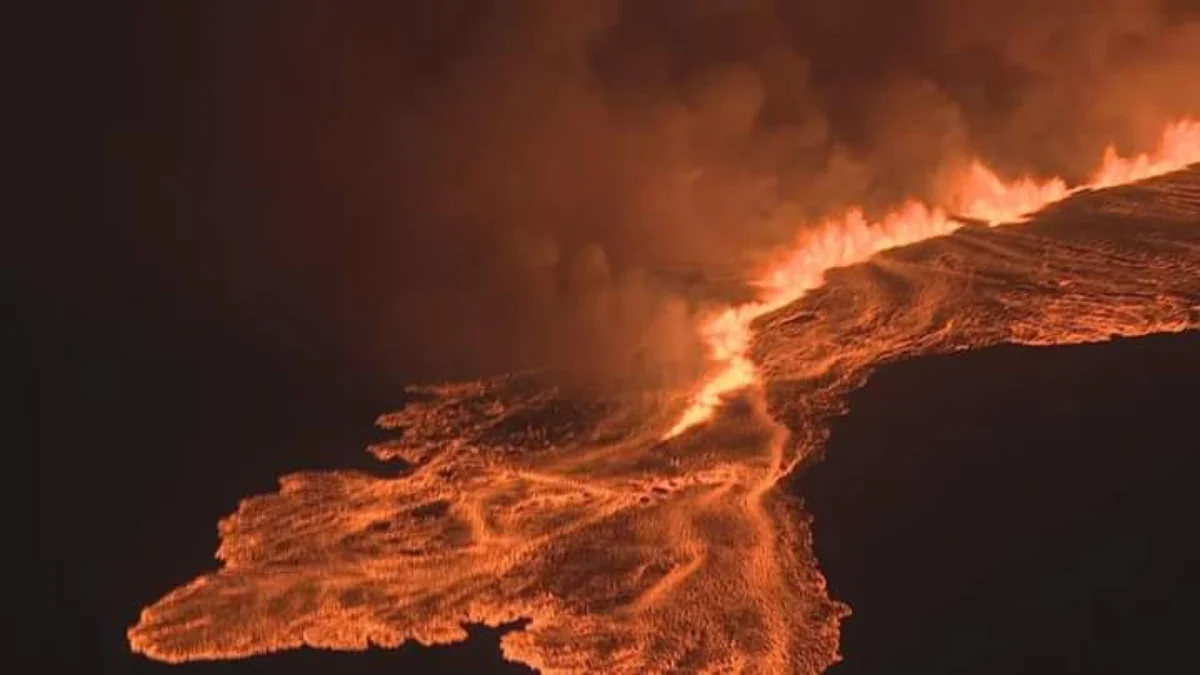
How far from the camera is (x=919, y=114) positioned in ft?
26.1

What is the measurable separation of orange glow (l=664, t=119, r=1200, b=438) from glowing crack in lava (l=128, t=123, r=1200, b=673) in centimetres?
2

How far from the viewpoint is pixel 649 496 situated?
4770 mm

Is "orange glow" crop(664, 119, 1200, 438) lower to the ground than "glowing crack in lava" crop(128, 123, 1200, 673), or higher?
higher

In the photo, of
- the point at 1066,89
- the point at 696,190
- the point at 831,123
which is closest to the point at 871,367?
the point at 696,190

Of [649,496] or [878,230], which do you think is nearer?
[649,496]

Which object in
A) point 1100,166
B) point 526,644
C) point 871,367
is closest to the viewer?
point 526,644

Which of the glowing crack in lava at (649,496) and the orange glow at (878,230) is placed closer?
the glowing crack in lava at (649,496)

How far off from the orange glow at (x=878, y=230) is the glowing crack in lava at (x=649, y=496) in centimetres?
2

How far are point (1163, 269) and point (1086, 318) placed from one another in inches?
34.7

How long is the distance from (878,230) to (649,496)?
312cm

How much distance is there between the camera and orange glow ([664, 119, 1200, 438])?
18.5 feet

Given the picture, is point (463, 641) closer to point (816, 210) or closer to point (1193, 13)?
point (816, 210)

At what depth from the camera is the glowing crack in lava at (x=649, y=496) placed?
13.3ft

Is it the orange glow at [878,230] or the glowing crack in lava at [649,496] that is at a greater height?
the orange glow at [878,230]
